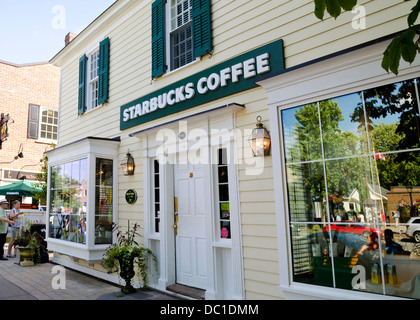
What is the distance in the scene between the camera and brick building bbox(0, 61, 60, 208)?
13.7 m

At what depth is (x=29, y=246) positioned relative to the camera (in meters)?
8.21

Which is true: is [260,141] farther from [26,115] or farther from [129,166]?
[26,115]

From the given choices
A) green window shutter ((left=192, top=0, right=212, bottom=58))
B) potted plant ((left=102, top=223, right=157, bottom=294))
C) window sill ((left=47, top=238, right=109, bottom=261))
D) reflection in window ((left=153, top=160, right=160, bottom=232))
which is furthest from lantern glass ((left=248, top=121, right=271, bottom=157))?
window sill ((left=47, top=238, right=109, bottom=261))

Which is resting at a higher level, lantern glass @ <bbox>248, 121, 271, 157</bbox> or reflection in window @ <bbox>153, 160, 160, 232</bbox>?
lantern glass @ <bbox>248, 121, 271, 157</bbox>

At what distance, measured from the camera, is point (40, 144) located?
14.7 meters

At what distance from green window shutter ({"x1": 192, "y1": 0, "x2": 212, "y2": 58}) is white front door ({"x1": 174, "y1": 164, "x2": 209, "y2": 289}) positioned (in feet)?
6.34

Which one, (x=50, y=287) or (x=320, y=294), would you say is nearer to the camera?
(x=320, y=294)

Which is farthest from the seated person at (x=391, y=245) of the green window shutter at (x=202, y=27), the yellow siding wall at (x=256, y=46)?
the green window shutter at (x=202, y=27)

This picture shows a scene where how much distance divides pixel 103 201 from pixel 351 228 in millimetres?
5098

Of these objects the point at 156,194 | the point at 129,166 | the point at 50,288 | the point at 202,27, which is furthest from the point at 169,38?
the point at 50,288

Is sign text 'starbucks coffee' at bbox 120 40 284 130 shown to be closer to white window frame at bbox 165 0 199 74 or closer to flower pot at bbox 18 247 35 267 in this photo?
white window frame at bbox 165 0 199 74
